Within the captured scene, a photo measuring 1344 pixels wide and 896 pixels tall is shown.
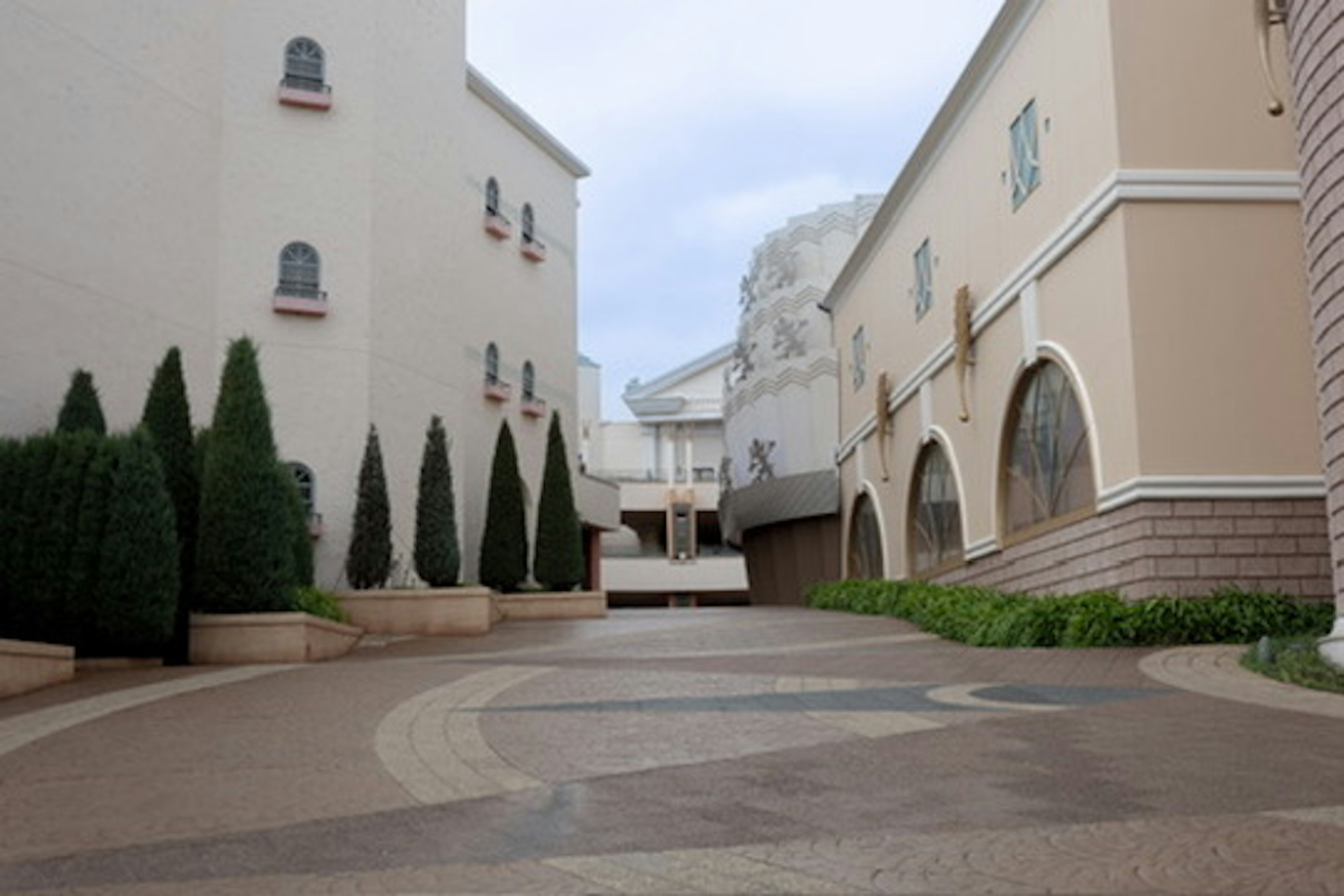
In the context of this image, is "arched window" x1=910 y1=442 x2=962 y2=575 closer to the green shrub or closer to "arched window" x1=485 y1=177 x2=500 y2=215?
the green shrub

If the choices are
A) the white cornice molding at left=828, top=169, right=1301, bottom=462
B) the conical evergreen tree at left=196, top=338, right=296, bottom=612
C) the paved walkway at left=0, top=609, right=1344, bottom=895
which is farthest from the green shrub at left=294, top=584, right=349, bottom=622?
the white cornice molding at left=828, top=169, right=1301, bottom=462

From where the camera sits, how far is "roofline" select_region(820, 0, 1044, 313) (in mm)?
19344

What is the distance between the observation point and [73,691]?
41.9 ft

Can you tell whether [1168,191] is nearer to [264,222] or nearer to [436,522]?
[436,522]

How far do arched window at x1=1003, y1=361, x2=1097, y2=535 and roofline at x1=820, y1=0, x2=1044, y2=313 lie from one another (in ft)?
14.7

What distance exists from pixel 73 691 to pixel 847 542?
22.4 m

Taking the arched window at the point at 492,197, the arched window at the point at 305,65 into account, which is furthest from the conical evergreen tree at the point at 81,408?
the arched window at the point at 492,197

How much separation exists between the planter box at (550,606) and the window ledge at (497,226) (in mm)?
8109

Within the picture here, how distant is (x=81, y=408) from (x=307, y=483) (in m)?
4.66

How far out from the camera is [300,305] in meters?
23.0

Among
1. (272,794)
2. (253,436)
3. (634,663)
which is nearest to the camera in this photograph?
(272,794)

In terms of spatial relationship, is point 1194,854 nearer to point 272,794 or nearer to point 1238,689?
point 272,794

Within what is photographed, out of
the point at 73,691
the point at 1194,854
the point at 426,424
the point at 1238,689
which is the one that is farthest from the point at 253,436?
the point at 1194,854

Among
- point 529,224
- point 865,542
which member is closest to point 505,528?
point 529,224
